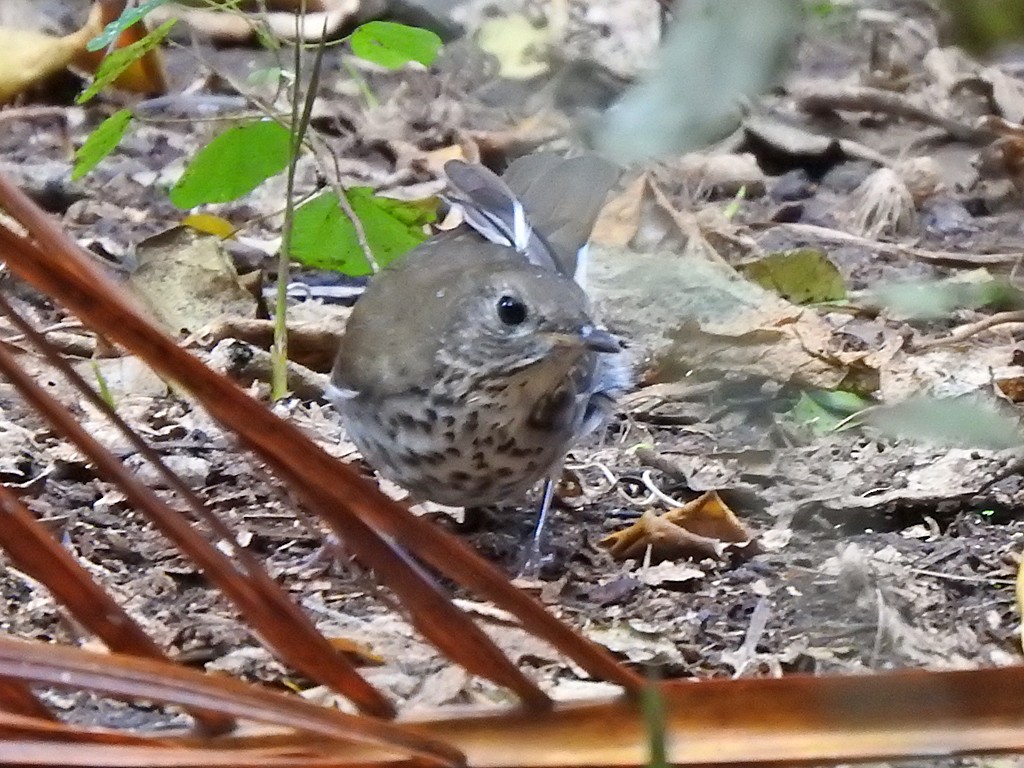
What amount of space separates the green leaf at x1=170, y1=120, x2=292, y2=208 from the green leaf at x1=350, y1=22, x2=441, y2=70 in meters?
0.28

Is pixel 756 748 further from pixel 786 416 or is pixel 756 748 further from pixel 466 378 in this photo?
pixel 466 378

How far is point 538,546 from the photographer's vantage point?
2.77 meters

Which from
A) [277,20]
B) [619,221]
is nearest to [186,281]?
[619,221]

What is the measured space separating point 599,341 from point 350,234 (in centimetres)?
88

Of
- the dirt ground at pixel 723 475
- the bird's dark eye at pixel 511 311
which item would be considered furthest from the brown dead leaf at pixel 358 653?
the bird's dark eye at pixel 511 311

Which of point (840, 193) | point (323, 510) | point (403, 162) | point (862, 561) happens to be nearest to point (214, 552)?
point (323, 510)

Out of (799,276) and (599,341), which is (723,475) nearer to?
(599,341)

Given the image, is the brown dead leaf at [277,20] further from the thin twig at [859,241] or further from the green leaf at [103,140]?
the green leaf at [103,140]

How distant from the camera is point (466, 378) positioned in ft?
8.90

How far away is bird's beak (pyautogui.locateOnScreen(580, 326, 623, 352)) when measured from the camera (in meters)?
2.57

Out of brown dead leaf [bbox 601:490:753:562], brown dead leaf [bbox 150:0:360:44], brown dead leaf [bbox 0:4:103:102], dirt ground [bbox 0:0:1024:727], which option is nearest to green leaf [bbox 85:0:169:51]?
dirt ground [bbox 0:0:1024:727]

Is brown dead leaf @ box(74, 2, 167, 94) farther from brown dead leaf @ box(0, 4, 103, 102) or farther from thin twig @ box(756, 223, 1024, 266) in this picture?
thin twig @ box(756, 223, 1024, 266)

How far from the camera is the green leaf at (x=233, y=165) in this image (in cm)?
299

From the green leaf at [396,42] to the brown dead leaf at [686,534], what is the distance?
1.07 m
